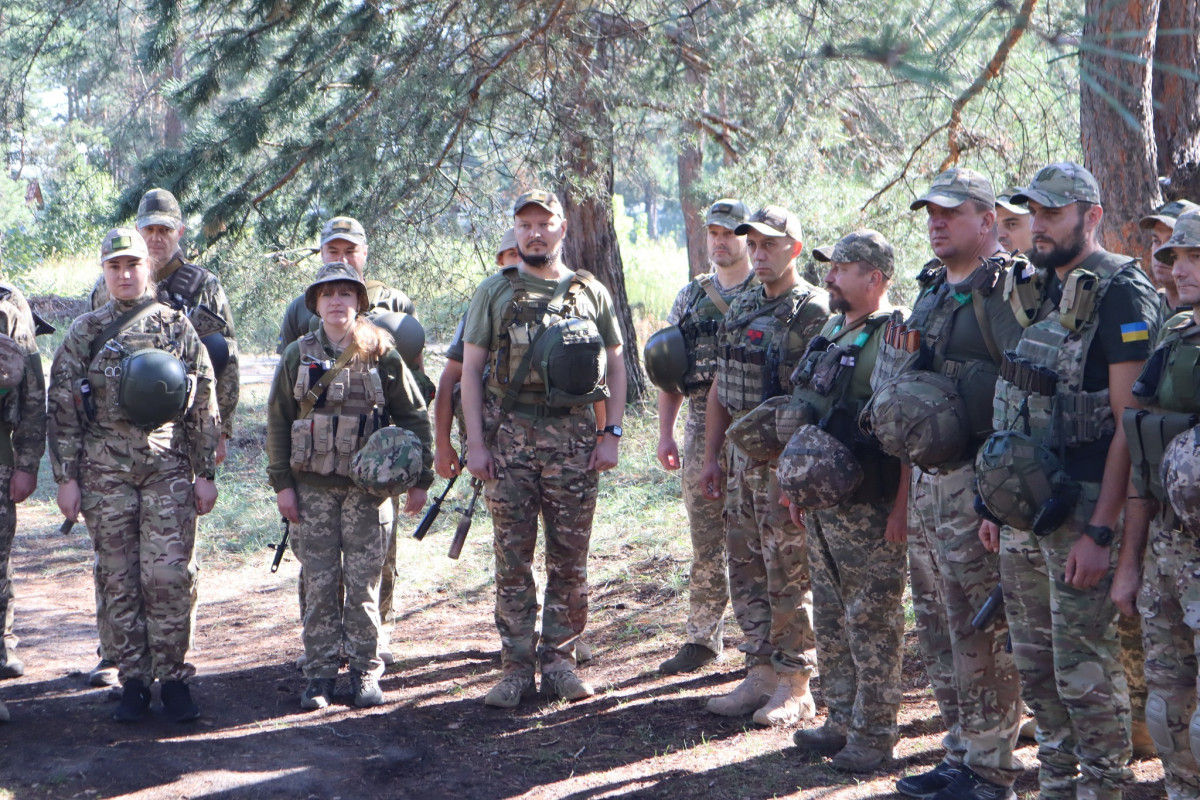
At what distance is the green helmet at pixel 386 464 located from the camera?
504 centimetres

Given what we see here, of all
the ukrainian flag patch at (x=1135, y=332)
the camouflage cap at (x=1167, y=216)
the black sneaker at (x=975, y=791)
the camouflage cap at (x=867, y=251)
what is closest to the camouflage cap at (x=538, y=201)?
the camouflage cap at (x=867, y=251)

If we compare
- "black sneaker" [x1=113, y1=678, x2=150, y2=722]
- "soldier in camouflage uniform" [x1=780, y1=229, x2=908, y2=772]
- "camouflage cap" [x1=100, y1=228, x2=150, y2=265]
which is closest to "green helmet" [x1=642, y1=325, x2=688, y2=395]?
"soldier in camouflage uniform" [x1=780, y1=229, x2=908, y2=772]

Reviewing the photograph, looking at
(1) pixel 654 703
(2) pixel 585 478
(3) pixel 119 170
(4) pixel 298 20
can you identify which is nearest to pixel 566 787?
(1) pixel 654 703

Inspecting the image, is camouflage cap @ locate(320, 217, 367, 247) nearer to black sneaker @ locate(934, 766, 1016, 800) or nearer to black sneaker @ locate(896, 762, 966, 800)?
black sneaker @ locate(896, 762, 966, 800)

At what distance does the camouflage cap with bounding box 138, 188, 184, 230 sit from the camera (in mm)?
6242

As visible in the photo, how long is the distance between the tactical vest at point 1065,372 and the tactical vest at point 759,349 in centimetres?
133

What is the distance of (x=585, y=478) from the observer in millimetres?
5270

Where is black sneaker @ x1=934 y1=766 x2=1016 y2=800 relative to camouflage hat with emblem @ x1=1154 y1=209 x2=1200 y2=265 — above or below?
below

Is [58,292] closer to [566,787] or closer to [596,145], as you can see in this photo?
[596,145]

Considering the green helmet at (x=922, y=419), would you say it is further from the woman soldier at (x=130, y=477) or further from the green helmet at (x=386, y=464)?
the woman soldier at (x=130, y=477)

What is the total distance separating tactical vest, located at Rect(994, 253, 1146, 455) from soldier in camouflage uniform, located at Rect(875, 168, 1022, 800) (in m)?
0.20

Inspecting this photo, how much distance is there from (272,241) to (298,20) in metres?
1.98

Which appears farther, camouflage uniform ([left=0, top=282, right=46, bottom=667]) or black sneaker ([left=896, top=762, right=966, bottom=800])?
camouflage uniform ([left=0, top=282, right=46, bottom=667])

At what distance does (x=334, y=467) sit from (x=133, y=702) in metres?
1.41
